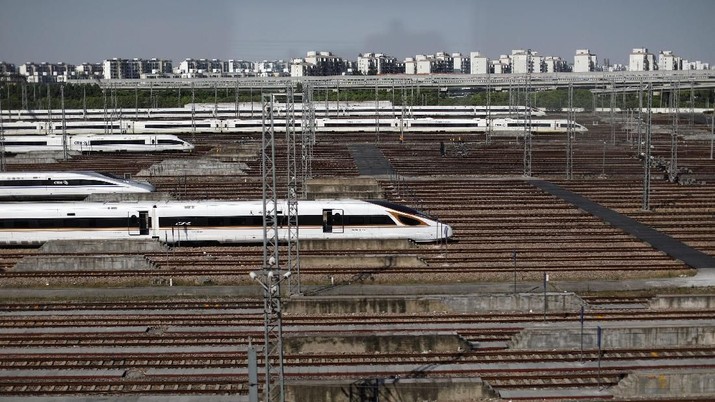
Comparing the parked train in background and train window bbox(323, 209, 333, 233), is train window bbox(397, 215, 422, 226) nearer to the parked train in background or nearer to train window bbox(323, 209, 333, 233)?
train window bbox(323, 209, 333, 233)

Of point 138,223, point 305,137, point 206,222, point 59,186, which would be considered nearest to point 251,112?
point 305,137

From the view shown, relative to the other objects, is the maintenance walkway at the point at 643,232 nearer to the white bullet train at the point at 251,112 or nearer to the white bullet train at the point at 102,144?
the white bullet train at the point at 102,144

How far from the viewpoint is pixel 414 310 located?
19781 mm

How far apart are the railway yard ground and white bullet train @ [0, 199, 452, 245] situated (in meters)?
0.46

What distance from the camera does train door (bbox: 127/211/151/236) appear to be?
87.2 ft

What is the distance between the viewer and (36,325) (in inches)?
765

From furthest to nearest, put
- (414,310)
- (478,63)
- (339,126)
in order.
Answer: (478,63)
(339,126)
(414,310)

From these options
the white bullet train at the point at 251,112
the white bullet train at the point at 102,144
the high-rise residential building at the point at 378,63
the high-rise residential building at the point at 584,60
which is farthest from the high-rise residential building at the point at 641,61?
the white bullet train at the point at 102,144

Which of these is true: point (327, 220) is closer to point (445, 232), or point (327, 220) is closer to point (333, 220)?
point (333, 220)

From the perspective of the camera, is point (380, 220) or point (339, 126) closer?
point (380, 220)

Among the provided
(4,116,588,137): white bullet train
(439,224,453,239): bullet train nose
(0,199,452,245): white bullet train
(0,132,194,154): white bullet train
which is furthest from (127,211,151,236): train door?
(4,116,588,137): white bullet train

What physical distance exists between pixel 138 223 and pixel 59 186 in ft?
26.4

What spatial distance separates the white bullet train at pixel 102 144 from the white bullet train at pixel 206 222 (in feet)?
94.1

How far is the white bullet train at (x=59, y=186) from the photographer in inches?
1302
